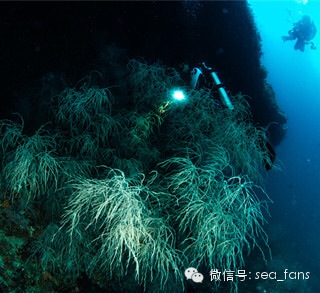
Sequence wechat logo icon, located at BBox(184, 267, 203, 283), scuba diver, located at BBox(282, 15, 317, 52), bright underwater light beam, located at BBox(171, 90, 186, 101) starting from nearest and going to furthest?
1. wechat logo icon, located at BBox(184, 267, 203, 283)
2. bright underwater light beam, located at BBox(171, 90, 186, 101)
3. scuba diver, located at BBox(282, 15, 317, 52)

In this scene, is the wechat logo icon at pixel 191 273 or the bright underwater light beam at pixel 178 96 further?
the bright underwater light beam at pixel 178 96

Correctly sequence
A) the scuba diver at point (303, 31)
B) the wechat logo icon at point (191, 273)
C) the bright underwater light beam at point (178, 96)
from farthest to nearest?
1. the scuba diver at point (303, 31)
2. the bright underwater light beam at point (178, 96)
3. the wechat logo icon at point (191, 273)

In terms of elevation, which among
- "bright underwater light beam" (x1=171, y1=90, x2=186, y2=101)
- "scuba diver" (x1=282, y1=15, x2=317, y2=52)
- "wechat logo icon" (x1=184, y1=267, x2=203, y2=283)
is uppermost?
"scuba diver" (x1=282, y1=15, x2=317, y2=52)

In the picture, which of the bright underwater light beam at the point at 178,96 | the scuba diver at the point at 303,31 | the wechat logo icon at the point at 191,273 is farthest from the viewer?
the scuba diver at the point at 303,31

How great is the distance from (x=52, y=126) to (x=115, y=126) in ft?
3.12

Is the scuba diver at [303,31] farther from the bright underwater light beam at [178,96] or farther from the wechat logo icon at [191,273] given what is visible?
the wechat logo icon at [191,273]

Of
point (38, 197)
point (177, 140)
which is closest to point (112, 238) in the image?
point (38, 197)

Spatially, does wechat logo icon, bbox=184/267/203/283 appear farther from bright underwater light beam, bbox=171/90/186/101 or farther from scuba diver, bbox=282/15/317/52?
scuba diver, bbox=282/15/317/52

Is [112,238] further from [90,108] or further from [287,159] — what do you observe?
[287,159]

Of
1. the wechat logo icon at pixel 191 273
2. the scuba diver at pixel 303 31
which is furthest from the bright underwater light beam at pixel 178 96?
the scuba diver at pixel 303 31

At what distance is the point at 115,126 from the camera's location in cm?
391

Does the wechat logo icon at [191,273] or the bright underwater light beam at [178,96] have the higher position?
the bright underwater light beam at [178,96]

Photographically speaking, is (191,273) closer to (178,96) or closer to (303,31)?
(178,96)

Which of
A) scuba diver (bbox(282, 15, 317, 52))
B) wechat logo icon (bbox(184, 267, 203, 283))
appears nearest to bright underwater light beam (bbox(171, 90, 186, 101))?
wechat logo icon (bbox(184, 267, 203, 283))
